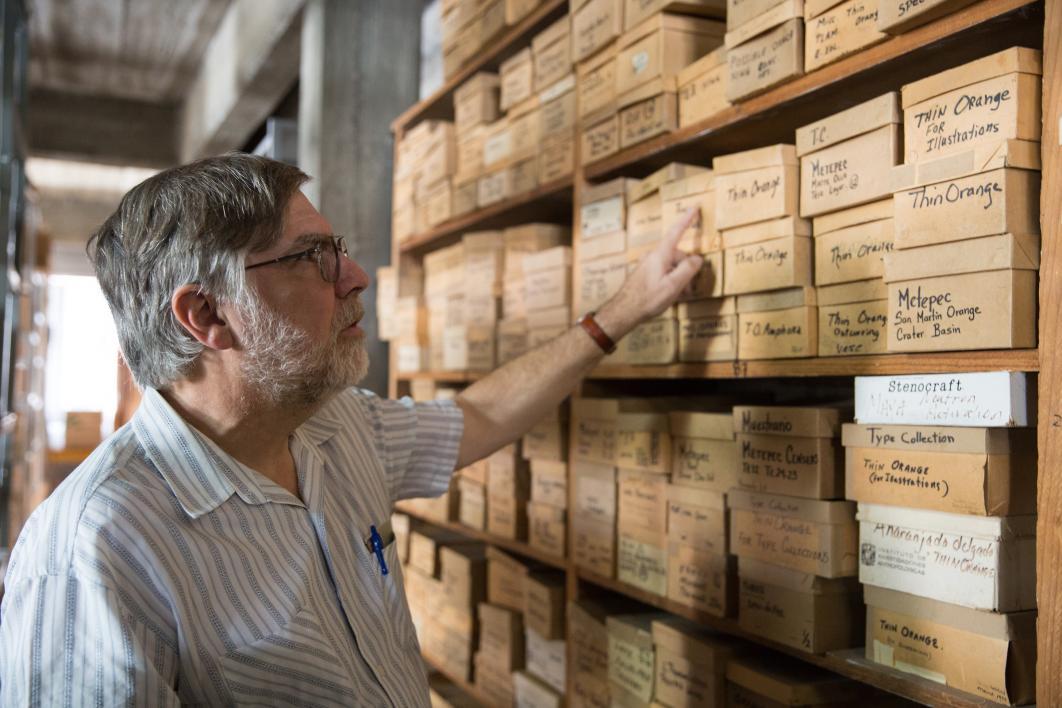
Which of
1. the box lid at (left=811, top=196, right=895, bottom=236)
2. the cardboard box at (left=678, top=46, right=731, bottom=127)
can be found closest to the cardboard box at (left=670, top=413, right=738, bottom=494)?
the box lid at (left=811, top=196, right=895, bottom=236)

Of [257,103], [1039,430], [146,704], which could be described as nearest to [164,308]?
[146,704]

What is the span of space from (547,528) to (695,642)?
0.62m

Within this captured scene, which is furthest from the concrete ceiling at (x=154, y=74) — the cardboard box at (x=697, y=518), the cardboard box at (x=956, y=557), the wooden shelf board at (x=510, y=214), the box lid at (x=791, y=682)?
the cardboard box at (x=956, y=557)

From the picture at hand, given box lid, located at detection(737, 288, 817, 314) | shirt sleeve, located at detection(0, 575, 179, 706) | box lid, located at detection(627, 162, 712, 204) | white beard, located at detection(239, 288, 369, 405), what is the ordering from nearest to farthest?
shirt sleeve, located at detection(0, 575, 179, 706)
white beard, located at detection(239, 288, 369, 405)
box lid, located at detection(737, 288, 817, 314)
box lid, located at detection(627, 162, 712, 204)

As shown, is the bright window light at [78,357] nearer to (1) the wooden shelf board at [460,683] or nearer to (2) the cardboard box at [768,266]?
(1) the wooden shelf board at [460,683]

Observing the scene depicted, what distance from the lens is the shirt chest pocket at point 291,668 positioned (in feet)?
4.31

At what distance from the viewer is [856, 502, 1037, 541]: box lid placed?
126 cm

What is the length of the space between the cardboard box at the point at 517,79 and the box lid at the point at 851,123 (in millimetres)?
1081

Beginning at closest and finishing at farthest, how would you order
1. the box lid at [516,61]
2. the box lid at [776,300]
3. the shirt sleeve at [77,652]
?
the shirt sleeve at [77,652]
the box lid at [776,300]
the box lid at [516,61]

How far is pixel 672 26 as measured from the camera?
6.34 ft

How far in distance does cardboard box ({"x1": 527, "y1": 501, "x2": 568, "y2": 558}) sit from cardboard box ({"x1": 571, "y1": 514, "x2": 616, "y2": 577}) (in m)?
0.07

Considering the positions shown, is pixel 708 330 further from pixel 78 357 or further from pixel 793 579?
pixel 78 357

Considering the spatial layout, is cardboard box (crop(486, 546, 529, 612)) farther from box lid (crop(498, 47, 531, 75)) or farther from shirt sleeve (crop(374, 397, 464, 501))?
box lid (crop(498, 47, 531, 75))

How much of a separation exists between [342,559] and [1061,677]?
3.62ft
